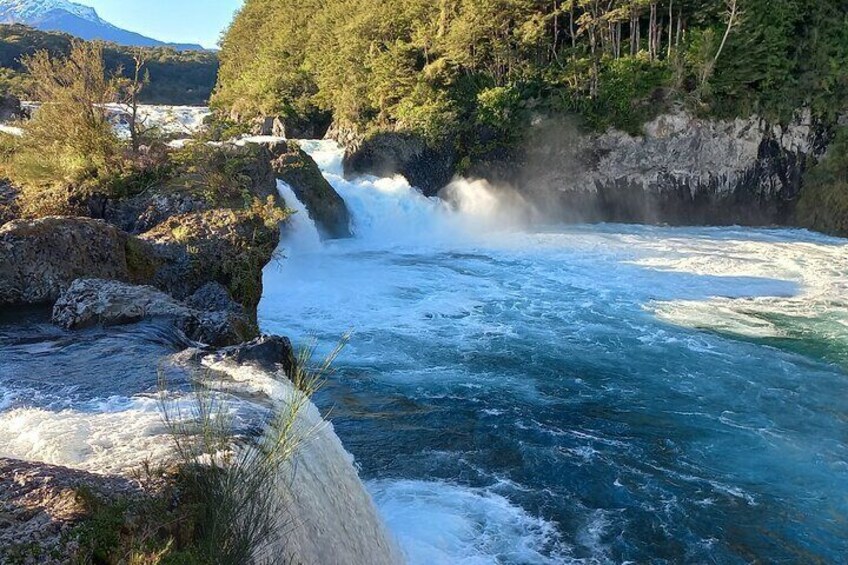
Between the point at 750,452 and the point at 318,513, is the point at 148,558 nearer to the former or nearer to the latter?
the point at 318,513

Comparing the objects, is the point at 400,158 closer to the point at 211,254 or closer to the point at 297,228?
the point at 297,228

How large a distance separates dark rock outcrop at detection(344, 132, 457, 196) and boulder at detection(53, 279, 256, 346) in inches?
746

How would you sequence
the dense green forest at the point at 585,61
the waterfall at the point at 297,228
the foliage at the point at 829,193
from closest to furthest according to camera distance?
the waterfall at the point at 297,228 → the foliage at the point at 829,193 → the dense green forest at the point at 585,61

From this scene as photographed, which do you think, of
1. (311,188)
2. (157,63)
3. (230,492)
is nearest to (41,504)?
(230,492)

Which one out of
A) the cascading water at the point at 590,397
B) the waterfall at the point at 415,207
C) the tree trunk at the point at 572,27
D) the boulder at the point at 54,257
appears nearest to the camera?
the cascading water at the point at 590,397

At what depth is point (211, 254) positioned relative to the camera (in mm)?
11047

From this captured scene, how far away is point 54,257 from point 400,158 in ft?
62.3

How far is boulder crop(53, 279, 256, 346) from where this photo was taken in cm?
816

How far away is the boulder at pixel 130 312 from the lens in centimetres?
816

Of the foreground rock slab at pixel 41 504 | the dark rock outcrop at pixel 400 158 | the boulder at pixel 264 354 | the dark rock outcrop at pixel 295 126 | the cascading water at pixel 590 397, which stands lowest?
the cascading water at pixel 590 397

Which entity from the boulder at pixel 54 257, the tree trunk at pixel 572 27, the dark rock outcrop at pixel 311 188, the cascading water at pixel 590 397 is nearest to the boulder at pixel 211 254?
the boulder at pixel 54 257

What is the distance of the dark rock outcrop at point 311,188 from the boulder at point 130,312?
12.4m

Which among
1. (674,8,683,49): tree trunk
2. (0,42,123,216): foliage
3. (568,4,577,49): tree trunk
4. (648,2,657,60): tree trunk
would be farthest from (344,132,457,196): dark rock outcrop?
(0,42,123,216): foliage

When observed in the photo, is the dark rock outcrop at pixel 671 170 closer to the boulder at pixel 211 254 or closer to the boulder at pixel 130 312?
the boulder at pixel 211 254
